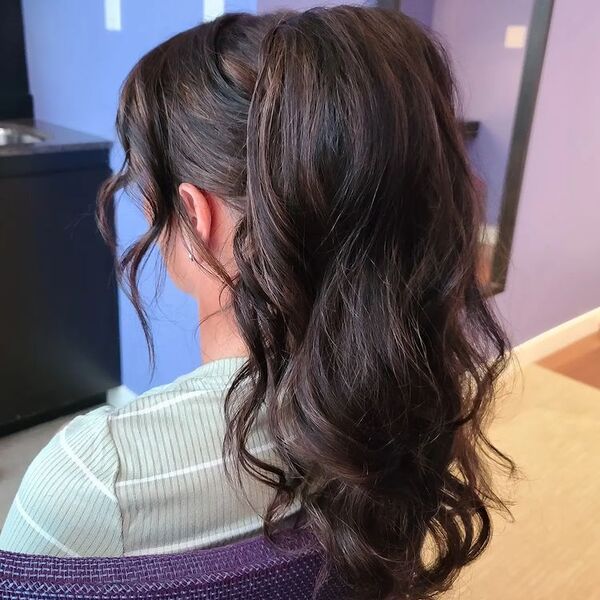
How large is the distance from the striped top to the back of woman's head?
3cm

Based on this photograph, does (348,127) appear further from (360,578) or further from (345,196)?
(360,578)

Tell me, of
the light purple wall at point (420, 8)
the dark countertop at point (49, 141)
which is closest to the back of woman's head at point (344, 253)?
the dark countertop at point (49, 141)

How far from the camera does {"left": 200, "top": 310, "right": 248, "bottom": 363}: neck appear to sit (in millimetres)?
672

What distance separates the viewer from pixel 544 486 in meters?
→ 1.93

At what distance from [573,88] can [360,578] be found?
7.15 feet

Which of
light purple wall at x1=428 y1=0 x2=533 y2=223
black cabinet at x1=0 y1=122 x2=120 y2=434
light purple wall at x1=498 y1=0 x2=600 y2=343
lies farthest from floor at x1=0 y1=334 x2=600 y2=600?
light purple wall at x1=428 y1=0 x2=533 y2=223

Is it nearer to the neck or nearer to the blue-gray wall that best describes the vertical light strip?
the blue-gray wall

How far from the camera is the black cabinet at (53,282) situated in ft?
5.61

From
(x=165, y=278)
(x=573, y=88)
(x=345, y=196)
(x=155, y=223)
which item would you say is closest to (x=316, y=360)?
(x=345, y=196)

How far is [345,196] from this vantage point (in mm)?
533

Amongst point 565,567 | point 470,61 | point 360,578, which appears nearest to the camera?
point 360,578

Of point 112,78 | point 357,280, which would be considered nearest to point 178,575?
point 357,280

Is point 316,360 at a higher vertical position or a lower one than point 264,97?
lower

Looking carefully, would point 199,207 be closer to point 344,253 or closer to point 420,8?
point 344,253
